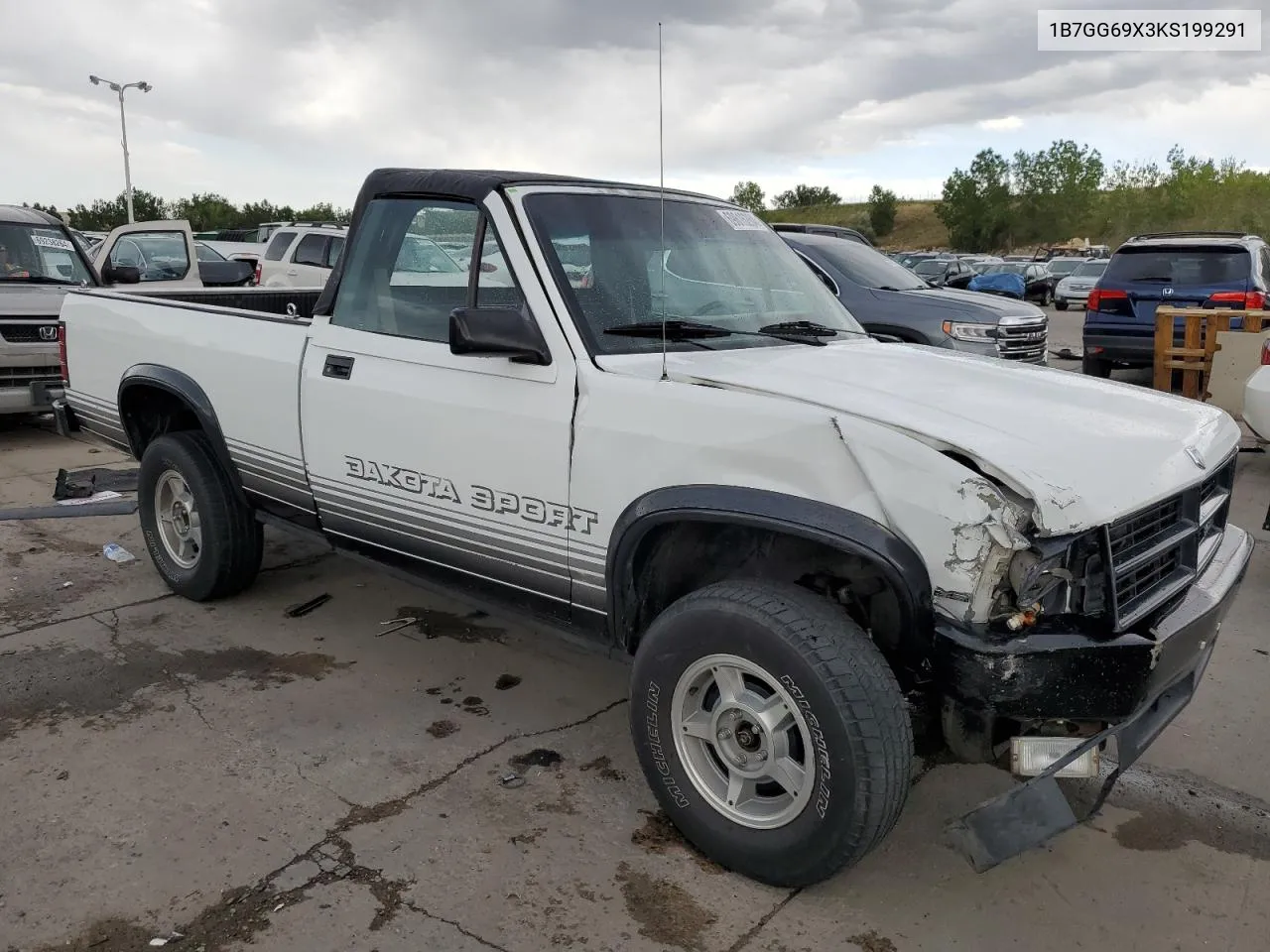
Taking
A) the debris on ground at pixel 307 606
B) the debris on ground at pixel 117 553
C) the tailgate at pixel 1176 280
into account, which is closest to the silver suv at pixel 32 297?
the debris on ground at pixel 117 553

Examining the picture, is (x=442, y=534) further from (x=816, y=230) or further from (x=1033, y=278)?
(x=1033, y=278)

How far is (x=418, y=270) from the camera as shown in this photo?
12.6ft

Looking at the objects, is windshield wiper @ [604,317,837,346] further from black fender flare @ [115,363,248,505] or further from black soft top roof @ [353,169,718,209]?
black fender flare @ [115,363,248,505]

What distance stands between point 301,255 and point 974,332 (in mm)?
9514

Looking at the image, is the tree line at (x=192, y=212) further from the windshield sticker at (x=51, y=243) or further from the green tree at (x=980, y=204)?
the green tree at (x=980, y=204)

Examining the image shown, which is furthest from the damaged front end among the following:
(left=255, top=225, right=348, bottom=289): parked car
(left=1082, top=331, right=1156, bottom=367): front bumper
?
(left=255, top=225, right=348, bottom=289): parked car

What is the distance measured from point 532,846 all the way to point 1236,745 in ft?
8.56

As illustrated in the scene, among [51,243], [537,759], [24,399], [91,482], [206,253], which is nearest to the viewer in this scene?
[537,759]

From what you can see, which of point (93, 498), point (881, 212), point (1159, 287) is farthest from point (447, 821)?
point (881, 212)

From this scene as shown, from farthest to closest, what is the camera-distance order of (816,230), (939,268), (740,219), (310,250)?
(939,268) < (310,250) < (816,230) < (740,219)

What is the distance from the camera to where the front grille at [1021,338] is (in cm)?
884

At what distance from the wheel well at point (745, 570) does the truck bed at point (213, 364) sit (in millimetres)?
1769

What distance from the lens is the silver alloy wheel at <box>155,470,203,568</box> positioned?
4.93m

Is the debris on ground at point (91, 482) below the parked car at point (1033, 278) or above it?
below
